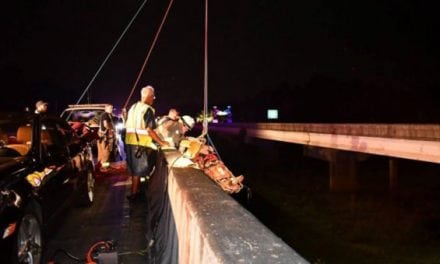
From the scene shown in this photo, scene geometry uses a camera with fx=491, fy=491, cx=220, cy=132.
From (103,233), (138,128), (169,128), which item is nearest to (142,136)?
(138,128)

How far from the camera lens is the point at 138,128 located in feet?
25.1

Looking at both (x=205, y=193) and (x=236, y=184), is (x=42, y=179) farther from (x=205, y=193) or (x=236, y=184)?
(x=236, y=184)

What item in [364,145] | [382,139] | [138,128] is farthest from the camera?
[364,145]

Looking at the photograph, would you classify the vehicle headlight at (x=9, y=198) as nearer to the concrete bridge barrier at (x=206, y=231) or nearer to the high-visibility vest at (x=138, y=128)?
the concrete bridge barrier at (x=206, y=231)

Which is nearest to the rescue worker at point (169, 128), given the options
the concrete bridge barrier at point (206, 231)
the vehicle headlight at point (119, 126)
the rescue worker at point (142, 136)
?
the rescue worker at point (142, 136)

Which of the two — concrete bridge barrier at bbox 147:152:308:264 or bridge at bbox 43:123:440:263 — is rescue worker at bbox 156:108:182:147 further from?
concrete bridge barrier at bbox 147:152:308:264

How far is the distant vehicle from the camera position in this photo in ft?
14.3

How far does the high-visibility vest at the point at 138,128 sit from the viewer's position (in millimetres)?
7602

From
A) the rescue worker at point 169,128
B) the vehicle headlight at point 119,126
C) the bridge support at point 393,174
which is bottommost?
the bridge support at point 393,174

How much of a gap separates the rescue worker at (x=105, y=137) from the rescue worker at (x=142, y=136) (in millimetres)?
4995

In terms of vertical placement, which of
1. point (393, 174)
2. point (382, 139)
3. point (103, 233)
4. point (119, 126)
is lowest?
point (393, 174)

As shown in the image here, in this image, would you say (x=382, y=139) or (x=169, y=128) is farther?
(x=382, y=139)

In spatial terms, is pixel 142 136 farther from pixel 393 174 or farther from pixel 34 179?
pixel 393 174

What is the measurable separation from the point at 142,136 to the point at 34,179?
259 cm
